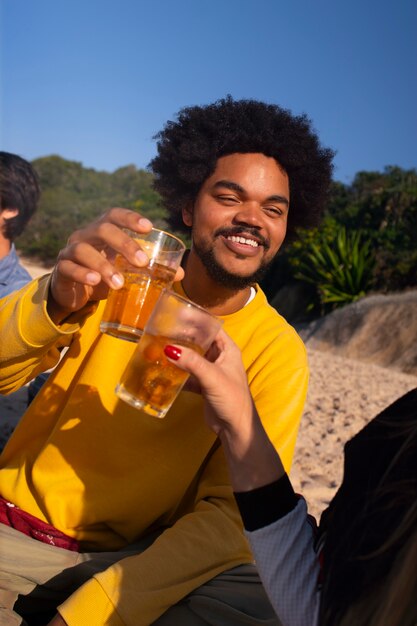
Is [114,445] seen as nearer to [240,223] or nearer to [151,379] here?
[151,379]

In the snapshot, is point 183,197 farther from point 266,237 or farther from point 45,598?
point 45,598

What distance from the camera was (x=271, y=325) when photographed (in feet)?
8.41

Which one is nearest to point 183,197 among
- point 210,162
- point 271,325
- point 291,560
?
point 210,162

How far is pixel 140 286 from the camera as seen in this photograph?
193 cm

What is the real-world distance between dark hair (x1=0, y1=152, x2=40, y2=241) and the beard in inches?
82.5

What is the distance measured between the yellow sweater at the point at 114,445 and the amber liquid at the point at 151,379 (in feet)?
1.46

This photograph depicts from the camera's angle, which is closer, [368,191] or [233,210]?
[233,210]

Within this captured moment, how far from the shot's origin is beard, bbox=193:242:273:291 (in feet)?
8.78

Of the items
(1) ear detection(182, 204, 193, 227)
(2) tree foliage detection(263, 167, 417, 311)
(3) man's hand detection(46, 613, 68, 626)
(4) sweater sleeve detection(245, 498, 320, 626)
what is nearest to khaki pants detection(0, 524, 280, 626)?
(3) man's hand detection(46, 613, 68, 626)

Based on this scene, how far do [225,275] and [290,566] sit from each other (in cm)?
145

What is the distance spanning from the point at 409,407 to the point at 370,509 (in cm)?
21

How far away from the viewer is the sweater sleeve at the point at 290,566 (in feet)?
4.47

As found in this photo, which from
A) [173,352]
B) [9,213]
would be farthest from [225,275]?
[9,213]

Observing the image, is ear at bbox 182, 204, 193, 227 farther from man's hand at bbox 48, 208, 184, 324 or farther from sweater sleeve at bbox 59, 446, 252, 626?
sweater sleeve at bbox 59, 446, 252, 626
